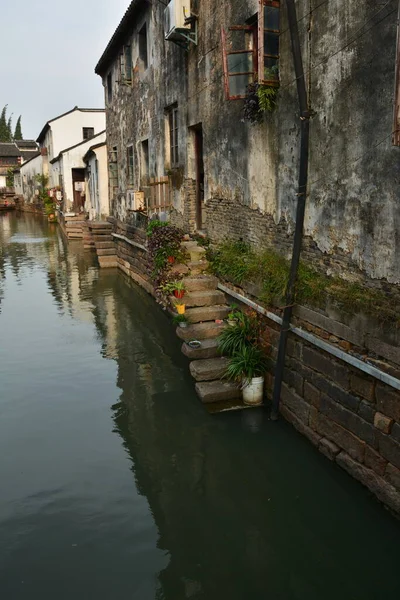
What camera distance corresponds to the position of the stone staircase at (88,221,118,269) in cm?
1941

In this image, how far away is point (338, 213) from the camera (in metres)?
5.89

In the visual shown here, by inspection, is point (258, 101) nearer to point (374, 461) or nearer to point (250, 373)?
point (250, 373)

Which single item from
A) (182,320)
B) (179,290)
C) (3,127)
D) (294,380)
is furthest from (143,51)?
(3,127)

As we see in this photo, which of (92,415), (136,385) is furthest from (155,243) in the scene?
(92,415)

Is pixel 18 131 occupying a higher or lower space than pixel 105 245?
higher

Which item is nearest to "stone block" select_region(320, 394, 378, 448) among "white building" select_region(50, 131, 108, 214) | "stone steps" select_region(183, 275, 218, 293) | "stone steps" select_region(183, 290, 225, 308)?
"stone steps" select_region(183, 290, 225, 308)

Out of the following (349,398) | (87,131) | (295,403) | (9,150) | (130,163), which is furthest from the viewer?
(9,150)

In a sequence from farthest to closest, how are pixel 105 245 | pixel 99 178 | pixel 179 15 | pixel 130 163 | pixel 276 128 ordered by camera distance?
pixel 99 178 < pixel 105 245 < pixel 130 163 < pixel 179 15 < pixel 276 128

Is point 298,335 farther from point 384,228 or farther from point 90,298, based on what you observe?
point 90,298

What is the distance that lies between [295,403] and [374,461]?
159cm

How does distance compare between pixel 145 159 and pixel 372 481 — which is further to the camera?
pixel 145 159

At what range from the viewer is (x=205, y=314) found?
879 cm

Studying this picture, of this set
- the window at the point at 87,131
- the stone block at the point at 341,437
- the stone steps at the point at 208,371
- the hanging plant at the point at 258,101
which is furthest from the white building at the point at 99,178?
the stone block at the point at 341,437

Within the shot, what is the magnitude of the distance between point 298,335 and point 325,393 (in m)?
0.88
